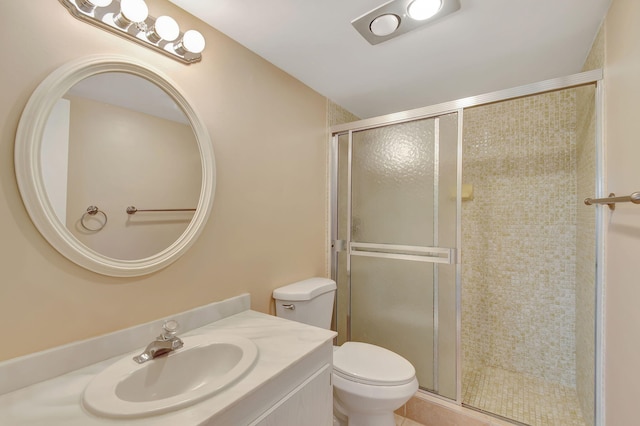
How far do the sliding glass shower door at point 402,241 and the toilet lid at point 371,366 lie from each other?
0.37 m

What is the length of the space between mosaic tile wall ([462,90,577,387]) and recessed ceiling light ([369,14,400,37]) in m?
1.44

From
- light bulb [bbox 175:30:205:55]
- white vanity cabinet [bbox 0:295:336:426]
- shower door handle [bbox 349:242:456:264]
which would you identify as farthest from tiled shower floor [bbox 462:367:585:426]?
light bulb [bbox 175:30:205:55]

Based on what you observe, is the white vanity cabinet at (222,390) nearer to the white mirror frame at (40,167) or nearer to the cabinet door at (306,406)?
the cabinet door at (306,406)

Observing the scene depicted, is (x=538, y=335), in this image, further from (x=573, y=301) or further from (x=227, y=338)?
(x=227, y=338)

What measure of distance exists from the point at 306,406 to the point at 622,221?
4.65 feet

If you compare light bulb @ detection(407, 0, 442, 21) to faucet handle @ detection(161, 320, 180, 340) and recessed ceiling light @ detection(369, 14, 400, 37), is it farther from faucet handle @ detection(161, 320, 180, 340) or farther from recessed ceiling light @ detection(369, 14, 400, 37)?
faucet handle @ detection(161, 320, 180, 340)

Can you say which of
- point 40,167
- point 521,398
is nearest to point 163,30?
point 40,167

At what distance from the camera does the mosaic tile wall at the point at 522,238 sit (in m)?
2.01

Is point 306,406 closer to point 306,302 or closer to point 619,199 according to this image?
point 306,302

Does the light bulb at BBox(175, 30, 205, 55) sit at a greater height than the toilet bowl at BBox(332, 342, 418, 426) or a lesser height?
greater

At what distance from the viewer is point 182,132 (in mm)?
1219

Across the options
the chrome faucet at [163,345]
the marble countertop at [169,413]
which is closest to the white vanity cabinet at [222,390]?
the marble countertop at [169,413]

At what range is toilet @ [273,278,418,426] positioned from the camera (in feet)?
4.38

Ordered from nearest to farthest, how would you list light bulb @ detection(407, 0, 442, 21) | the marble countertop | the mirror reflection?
the marble countertop, the mirror reflection, light bulb @ detection(407, 0, 442, 21)
